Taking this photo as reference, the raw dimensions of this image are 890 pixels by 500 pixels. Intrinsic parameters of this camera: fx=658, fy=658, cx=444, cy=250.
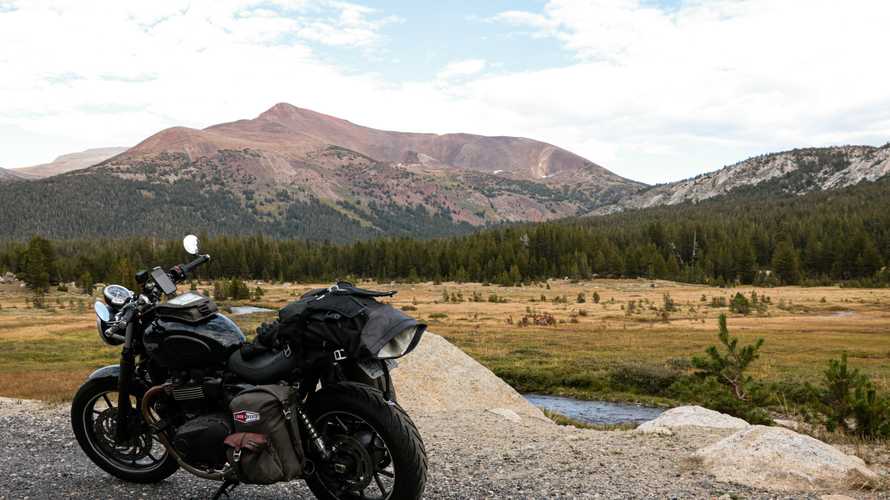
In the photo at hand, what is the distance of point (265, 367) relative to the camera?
6098 mm

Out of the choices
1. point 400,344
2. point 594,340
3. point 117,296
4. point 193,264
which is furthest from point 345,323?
point 594,340

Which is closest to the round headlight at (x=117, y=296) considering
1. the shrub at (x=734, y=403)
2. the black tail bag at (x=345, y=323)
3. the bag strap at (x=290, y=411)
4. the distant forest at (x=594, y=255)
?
the bag strap at (x=290, y=411)

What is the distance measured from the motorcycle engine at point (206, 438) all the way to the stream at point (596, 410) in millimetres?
17036

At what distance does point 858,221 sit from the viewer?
130m

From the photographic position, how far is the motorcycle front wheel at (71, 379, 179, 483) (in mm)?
7457

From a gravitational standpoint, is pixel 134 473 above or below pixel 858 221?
below

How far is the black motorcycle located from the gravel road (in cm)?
112

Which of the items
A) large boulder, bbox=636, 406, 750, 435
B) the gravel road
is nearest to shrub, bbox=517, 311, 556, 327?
large boulder, bbox=636, 406, 750, 435

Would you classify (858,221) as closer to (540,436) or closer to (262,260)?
(262,260)

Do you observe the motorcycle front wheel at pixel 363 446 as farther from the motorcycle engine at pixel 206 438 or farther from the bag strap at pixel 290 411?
the motorcycle engine at pixel 206 438

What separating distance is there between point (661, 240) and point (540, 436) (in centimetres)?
14226

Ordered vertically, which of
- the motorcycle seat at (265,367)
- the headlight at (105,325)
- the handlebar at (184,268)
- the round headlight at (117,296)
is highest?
the handlebar at (184,268)

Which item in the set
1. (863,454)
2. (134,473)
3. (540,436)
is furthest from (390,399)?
(863,454)

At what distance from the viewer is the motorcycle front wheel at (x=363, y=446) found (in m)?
5.77
